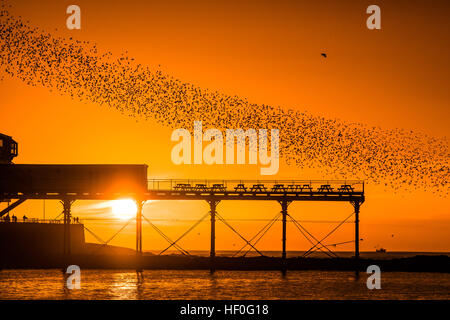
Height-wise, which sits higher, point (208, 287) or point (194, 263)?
point (194, 263)

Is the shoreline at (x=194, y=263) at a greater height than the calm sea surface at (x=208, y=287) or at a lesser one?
greater

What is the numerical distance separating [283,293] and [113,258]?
79.7ft

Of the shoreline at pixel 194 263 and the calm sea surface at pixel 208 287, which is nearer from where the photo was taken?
the calm sea surface at pixel 208 287

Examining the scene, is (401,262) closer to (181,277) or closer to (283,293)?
(181,277)

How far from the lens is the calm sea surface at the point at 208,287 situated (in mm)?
45031

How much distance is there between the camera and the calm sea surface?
148 ft

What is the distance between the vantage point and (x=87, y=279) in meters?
57.5

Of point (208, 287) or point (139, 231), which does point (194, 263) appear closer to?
point (139, 231)

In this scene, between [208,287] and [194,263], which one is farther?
[194,263]

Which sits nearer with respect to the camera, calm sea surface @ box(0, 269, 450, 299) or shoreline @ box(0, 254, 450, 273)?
calm sea surface @ box(0, 269, 450, 299)

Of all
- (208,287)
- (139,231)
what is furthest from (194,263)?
(208,287)

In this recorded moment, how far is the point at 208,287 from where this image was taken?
1999 inches

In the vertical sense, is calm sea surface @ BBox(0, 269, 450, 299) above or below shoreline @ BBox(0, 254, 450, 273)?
below
